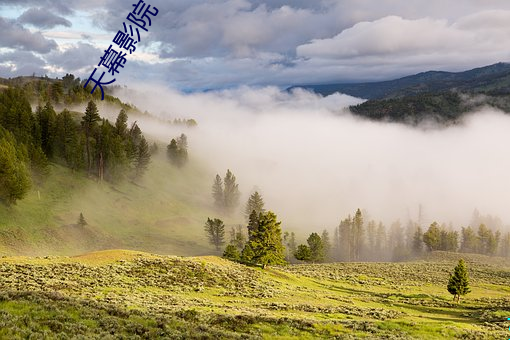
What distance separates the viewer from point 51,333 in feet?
66.6

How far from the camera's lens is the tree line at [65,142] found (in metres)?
115

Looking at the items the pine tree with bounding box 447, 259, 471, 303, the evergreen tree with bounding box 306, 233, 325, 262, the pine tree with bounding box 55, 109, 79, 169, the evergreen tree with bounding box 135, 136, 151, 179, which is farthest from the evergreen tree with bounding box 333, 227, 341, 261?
the pine tree with bounding box 55, 109, 79, 169

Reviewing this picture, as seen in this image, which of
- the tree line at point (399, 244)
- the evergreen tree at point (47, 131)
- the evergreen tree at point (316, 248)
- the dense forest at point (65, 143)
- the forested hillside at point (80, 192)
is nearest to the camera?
the forested hillside at point (80, 192)

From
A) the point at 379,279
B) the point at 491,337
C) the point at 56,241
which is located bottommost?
the point at 379,279

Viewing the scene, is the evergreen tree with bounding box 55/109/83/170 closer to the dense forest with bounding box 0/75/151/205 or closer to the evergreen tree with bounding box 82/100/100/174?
the dense forest with bounding box 0/75/151/205

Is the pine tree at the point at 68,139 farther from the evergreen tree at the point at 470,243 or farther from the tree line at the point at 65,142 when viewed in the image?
the evergreen tree at the point at 470,243

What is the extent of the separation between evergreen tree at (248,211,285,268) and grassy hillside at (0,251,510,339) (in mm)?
2680

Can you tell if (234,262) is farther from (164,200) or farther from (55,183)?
(164,200)

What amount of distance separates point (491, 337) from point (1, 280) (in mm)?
42621

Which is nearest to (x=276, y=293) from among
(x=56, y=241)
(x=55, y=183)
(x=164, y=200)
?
(x=56, y=241)

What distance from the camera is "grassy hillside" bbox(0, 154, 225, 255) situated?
9125cm

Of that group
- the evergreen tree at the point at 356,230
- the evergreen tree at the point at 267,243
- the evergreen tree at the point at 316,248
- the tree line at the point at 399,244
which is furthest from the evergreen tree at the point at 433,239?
the evergreen tree at the point at 267,243

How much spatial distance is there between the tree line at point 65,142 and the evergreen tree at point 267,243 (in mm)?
65354

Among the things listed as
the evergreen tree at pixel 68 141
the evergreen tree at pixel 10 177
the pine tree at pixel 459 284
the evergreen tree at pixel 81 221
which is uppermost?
the evergreen tree at pixel 68 141
